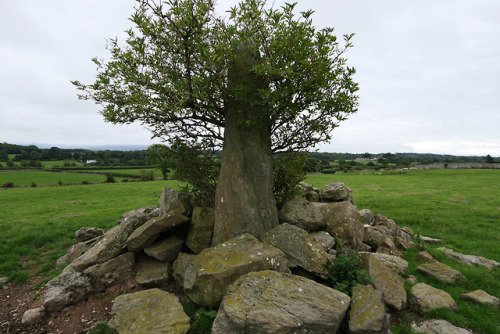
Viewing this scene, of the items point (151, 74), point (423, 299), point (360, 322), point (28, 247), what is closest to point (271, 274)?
point (360, 322)

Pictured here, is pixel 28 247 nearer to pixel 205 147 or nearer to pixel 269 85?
pixel 205 147

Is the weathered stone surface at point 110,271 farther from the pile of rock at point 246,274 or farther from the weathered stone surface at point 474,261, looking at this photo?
the weathered stone surface at point 474,261

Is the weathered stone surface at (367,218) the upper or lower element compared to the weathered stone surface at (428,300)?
upper

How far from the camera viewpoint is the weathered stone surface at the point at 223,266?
23.4ft

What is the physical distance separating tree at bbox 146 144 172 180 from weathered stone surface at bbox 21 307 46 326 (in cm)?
674

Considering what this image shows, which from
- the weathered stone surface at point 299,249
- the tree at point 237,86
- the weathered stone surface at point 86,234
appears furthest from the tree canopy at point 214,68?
the weathered stone surface at point 86,234

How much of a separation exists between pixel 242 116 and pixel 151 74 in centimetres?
381

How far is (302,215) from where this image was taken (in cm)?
1081

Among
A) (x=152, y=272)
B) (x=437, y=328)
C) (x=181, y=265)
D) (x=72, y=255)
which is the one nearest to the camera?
(x=437, y=328)

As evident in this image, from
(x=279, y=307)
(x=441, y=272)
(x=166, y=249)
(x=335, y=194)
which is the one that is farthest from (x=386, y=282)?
(x=166, y=249)

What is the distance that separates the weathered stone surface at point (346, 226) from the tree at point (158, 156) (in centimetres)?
794

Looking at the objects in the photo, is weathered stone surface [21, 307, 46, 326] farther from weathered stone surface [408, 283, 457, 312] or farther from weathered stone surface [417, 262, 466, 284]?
weathered stone surface [417, 262, 466, 284]

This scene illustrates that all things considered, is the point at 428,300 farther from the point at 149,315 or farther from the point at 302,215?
the point at 149,315

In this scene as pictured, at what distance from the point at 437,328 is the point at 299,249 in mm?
4179
